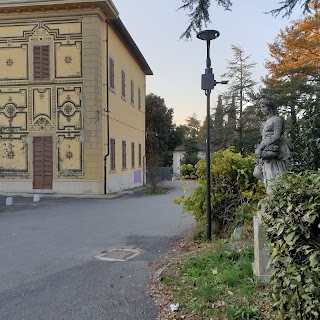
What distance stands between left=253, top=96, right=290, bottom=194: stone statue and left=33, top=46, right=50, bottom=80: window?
14.9m

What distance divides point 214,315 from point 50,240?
512 cm

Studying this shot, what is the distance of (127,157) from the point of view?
2300cm

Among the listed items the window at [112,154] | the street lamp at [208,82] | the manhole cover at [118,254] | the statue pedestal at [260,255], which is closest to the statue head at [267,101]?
the street lamp at [208,82]

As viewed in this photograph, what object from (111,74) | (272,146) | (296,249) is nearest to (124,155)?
(111,74)

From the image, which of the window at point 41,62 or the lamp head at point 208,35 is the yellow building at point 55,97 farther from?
the lamp head at point 208,35

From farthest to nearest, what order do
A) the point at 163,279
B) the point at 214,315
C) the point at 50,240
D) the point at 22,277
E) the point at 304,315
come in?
the point at 50,240 → the point at 22,277 → the point at 163,279 → the point at 214,315 → the point at 304,315

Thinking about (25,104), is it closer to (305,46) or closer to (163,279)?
(163,279)

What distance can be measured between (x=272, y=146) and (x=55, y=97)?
14807mm

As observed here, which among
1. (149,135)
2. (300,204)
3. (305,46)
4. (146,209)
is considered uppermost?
(305,46)

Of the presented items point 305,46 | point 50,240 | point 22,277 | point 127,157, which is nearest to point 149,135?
point 127,157

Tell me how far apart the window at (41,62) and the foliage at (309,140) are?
14571 millimetres

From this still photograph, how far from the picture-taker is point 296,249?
268 centimetres

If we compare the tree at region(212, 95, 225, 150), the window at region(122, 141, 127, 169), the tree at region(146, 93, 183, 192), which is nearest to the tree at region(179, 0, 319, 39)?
the window at region(122, 141, 127, 169)

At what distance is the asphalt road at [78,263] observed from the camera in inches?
157
